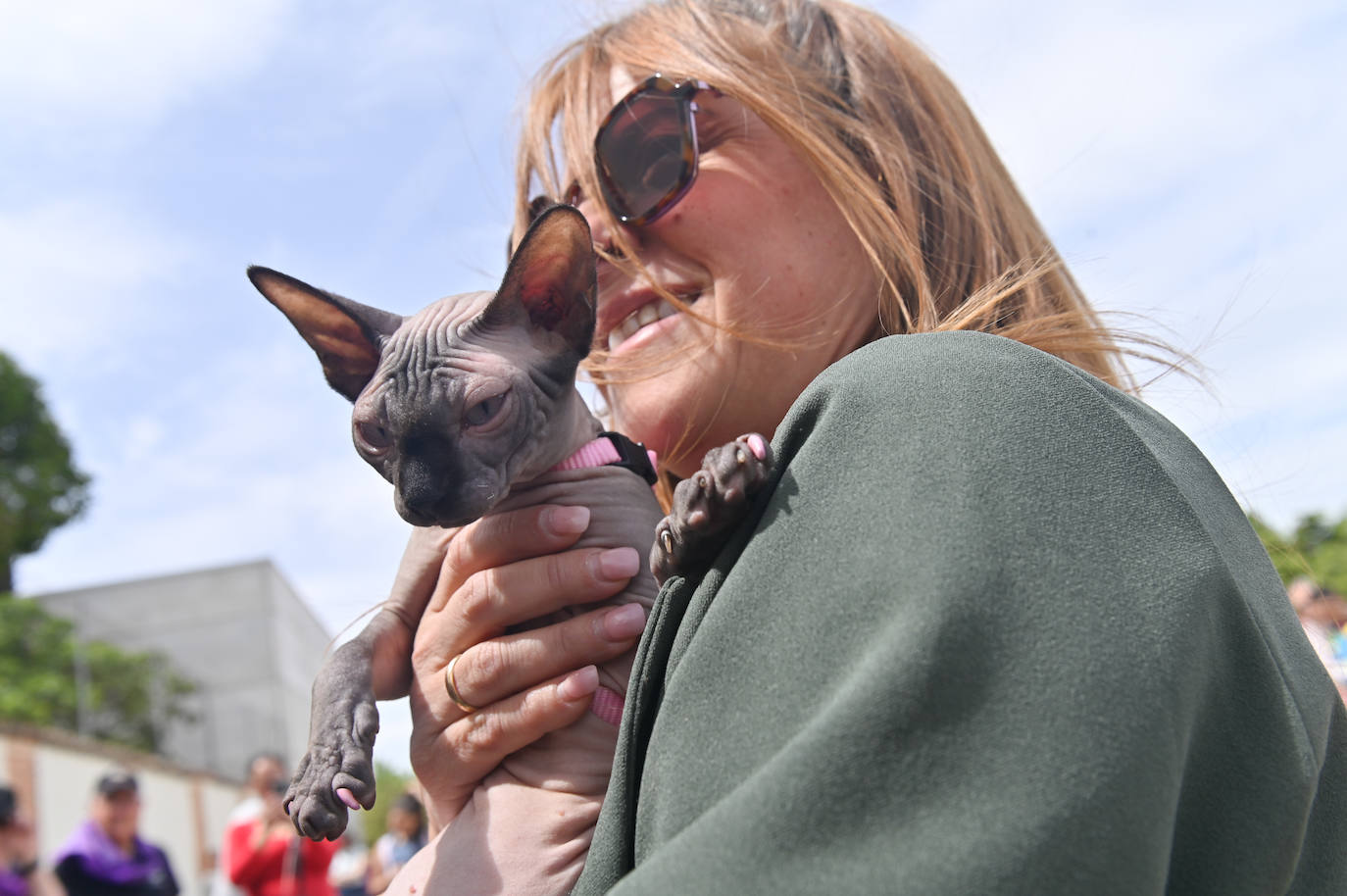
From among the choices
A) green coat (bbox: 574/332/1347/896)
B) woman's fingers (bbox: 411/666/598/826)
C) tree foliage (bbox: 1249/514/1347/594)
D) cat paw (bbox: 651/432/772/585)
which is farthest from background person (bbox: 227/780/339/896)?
tree foliage (bbox: 1249/514/1347/594)

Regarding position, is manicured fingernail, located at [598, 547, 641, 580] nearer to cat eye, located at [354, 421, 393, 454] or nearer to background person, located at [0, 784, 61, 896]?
cat eye, located at [354, 421, 393, 454]

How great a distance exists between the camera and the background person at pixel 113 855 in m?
6.06

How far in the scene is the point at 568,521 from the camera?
188cm

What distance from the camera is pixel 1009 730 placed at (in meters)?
0.91

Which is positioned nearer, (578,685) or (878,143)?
(578,685)

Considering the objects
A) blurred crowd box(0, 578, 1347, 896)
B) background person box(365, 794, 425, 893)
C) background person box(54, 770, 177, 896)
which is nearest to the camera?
blurred crowd box(0, 578, 1347, 896)

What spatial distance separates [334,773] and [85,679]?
93.4ft

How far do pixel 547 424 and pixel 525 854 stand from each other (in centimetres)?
68

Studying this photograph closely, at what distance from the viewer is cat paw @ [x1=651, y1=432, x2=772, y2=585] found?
1261 mm

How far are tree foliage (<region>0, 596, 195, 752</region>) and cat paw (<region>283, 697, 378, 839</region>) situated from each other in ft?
88.8

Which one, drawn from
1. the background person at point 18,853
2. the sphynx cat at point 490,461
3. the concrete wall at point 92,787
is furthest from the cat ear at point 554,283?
the concrete wall at point 92,787

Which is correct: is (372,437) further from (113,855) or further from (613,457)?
(113,855)

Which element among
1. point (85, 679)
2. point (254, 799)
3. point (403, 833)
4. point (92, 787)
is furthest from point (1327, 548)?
point (85, 679)

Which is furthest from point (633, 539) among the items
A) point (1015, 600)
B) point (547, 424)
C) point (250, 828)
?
point (250, 828)
